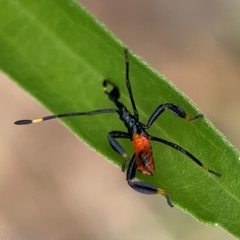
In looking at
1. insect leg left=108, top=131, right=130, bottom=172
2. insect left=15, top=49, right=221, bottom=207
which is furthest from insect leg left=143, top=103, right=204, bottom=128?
insect leg left=108, top=131, right=130, bottom=172

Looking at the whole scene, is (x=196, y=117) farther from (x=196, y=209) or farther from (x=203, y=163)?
(x=196, y=209)

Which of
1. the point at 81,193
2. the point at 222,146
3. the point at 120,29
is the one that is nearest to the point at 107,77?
the point at 222,146

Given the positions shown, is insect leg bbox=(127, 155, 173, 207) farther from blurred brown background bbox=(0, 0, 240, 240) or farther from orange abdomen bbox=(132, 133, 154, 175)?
blurred brown background bbox=(0, 0, 240, 240)

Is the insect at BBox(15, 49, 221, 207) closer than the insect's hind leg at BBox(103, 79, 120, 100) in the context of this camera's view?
Yes

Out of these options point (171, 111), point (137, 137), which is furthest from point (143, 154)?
point (171, 111)

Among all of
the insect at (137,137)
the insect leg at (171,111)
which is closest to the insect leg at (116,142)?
the insect at (137,137)

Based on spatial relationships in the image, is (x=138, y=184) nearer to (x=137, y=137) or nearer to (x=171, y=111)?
(x=137, y=137)
